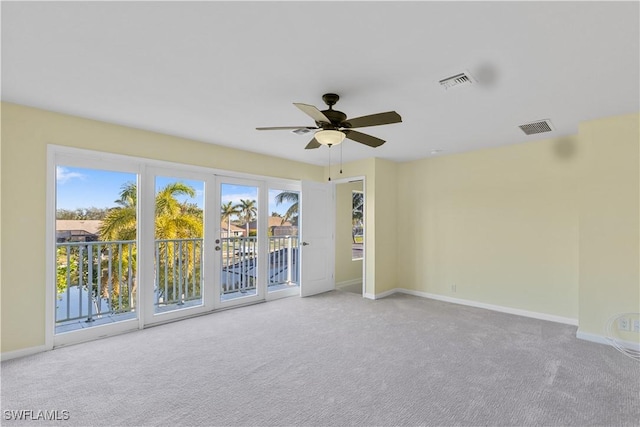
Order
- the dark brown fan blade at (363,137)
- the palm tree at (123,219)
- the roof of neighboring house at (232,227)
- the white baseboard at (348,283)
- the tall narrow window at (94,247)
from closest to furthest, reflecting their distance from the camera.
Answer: the dark brown fan blade at (363,137) < the tall narrow window at (94,247) < the palm tree at (123,219) < the roof of neighboring house at (232,227) < the white baseboard at (348,283)

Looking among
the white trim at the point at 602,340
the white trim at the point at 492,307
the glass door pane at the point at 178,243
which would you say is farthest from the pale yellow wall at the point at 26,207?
the white trim at the point at 602,340

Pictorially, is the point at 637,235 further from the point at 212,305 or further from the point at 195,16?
the point at 212,305

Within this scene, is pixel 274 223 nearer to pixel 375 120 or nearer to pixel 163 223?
pixel 163 223

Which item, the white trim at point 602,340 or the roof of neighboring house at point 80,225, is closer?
the white trim at point 602,340

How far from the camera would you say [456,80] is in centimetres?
248

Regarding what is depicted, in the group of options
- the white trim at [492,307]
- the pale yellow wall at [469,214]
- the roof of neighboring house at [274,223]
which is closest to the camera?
the pale yellow wall at [469,214]

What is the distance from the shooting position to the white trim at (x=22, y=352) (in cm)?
291

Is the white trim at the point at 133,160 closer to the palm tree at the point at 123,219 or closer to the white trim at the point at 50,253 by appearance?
the white trim at the point at 50,253

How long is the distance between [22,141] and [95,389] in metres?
2.42

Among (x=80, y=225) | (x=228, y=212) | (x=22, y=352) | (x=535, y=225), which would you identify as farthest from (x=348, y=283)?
(x=22, y=352)

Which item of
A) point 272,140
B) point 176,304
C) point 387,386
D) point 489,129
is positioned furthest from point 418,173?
point 176,304

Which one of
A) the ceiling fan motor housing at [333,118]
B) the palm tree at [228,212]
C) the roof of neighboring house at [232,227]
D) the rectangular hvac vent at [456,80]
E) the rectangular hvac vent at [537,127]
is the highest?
the rectangular hvac vent at [456,80]

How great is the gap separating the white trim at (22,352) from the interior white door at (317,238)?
340cm

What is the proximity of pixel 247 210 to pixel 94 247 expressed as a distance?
2.08 meters
